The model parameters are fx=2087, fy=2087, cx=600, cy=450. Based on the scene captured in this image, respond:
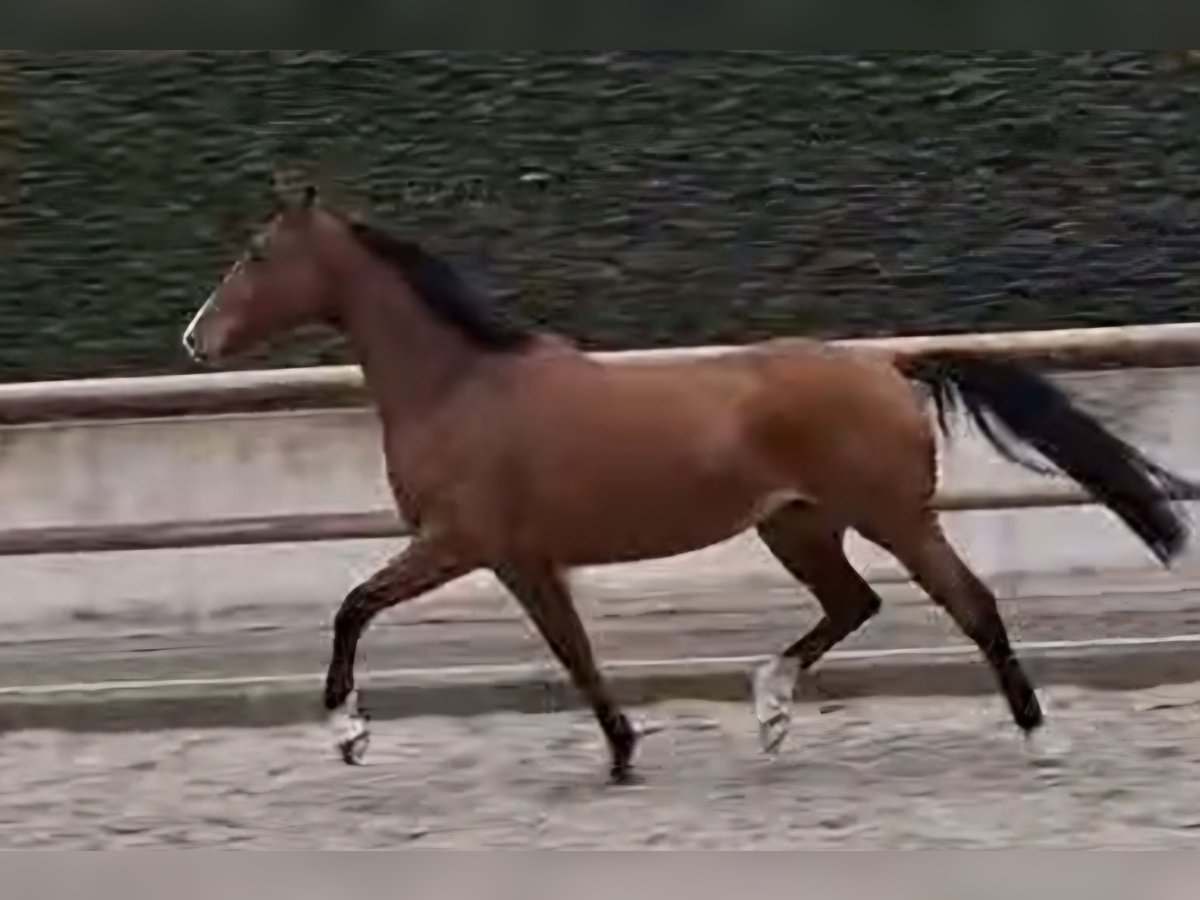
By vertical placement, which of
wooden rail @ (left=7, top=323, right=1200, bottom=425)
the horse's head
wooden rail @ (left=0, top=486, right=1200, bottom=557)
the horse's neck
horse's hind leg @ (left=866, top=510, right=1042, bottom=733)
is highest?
the horse's head

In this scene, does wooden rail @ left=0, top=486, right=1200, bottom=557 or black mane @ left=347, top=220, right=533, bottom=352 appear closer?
black mane @ left=347, top=220, right=533, bottom=352

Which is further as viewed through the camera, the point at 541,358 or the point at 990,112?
the point at 990,112

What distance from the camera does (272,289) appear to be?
4020 millimetres

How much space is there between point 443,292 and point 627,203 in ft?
10.5

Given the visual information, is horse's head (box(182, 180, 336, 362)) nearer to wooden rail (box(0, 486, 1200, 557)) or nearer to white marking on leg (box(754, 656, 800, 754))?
wooden rail (box(0, 486, 1200, 557))

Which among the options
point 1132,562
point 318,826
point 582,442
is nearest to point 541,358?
point 582,442

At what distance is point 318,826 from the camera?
3820mm

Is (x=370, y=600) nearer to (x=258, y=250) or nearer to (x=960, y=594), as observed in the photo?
(x=258, y=250)

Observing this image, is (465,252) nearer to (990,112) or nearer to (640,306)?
(640,306)

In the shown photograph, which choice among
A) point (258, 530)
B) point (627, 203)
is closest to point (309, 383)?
point (258, 530)

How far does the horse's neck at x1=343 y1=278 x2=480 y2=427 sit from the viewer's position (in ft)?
13.1

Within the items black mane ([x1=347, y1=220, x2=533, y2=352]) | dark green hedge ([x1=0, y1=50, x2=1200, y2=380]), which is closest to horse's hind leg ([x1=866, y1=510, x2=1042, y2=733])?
black mane ([x1=347, y1=220, x2=533, y2=352])

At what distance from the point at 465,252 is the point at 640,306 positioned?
63 centimetres

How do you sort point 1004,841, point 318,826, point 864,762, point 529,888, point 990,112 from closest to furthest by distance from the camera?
1. point 529,888
2. point 1004,841
3. point 318,826
4. point 864,762
5. point 990,112
